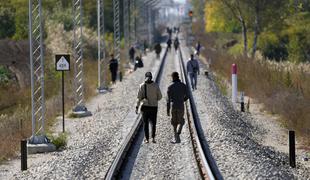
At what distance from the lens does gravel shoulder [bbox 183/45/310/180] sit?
1371 cm

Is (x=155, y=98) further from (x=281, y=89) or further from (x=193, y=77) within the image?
(x=193, y=77)

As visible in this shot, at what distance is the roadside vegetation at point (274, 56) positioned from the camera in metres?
25.9

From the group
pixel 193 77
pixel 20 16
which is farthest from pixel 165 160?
pixel 20 16

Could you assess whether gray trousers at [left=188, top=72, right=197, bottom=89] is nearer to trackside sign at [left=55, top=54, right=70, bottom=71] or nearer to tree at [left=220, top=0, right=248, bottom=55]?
trackside sign at [left=55, top=54, right=70, bottom=71]

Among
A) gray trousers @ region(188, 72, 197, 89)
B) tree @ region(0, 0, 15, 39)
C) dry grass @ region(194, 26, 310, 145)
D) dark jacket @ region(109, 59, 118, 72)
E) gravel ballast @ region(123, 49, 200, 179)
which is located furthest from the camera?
tree @ region(0, 0, 15, 39)

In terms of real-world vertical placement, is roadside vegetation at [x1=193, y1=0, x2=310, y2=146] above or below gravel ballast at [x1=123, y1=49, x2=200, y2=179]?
above

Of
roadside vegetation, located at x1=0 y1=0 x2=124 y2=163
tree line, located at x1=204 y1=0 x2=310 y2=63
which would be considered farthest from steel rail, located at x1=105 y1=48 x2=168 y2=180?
tree line, located at x1=204 y1=0 x2=310 y2=63

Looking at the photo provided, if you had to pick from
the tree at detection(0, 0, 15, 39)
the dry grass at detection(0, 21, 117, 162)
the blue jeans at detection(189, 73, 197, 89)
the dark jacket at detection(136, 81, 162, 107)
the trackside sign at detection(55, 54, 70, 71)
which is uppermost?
the tree at detection(0, 0, 15, 39)

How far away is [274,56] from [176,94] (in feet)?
158

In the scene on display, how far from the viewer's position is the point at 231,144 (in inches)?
677

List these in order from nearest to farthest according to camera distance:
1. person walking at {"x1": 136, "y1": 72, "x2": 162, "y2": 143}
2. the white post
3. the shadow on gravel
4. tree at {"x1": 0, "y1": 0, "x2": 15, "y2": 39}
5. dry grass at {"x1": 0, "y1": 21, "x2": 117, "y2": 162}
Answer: the shadow on gravel → person walking at {"x1": 136, "y1": 72, "x2": 162, "y2": 143} → dry grass at {"x1": 0, "y1": 21, "x2": 117, "y2": 162} → the white post → tree at {"x1": 0, "y1": 0, "x2": 15, "y2": 39}

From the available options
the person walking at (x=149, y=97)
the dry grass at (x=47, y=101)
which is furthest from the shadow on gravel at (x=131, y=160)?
the dry grass at (x=47, y=101)

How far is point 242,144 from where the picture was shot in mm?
17578

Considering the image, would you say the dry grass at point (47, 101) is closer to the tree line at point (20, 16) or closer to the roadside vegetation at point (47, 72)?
the roadside vegetation at point (47, 72)
